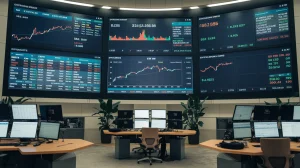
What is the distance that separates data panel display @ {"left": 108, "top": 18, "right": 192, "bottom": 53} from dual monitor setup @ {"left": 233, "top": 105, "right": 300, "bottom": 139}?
4611 millimetres

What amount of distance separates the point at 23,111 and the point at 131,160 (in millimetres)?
2789

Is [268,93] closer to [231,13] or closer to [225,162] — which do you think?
[231,13]

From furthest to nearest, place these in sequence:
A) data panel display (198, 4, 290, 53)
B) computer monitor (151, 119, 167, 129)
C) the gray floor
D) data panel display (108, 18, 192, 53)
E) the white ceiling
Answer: the white ceiling → data panel display (108, 18, 192, 53) → data panel display (198, 4, 290, 53) → computer monitor (151, 119, 167, 129) → the gray floor

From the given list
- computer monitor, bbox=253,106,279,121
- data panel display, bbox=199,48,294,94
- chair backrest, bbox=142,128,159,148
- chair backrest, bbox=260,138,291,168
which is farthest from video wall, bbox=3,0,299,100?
chair backrest, bbox=260,138,291,168

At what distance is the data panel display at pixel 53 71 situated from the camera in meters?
7.68

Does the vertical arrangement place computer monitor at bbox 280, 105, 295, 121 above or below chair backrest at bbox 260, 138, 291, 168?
above

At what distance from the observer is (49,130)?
174 inches

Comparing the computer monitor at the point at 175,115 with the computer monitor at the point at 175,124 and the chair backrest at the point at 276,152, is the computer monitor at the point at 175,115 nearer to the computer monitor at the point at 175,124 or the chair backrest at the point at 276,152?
the computer monitor at the point at 175,124

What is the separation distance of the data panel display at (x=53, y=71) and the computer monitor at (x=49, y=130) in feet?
12.2

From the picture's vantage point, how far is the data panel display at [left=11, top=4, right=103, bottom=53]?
7859 mm

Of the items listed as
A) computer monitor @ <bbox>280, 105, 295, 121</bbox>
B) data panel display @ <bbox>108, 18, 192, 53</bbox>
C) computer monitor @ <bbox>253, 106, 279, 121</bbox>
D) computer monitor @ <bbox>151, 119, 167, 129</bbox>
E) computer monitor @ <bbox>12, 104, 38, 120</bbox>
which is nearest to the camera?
computer monitor @ <bbox>12, 104, 38, 120</bbox>

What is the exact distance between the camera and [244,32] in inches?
320

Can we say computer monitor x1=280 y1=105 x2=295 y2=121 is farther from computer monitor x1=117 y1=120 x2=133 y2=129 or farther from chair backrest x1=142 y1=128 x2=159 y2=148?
computer monitor x1=117 y1=120 x2=133 y2=129

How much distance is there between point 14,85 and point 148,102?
4068 millimetres
